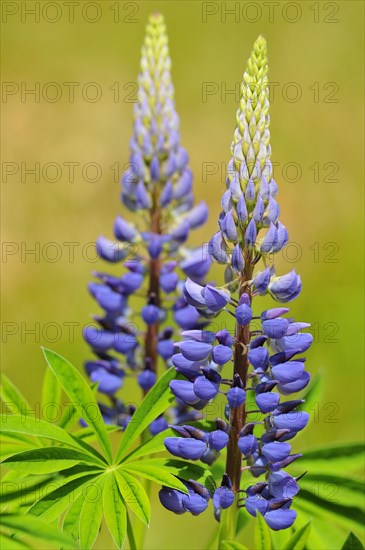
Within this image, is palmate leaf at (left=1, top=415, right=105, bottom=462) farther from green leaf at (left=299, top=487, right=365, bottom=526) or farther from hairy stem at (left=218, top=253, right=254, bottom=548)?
green leaf at (left=299, top=487, right=365, bottom=526)

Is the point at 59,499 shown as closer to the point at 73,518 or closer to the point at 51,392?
the point at 73,518

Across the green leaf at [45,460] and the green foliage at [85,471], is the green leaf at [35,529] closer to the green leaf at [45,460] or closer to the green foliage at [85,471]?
the green foliage at [85,471]

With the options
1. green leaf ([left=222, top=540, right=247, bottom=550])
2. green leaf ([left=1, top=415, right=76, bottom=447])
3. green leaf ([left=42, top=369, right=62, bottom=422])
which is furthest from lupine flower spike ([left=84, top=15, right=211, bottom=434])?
green leaf ([left=222, top=540, right=247, bottom=550])

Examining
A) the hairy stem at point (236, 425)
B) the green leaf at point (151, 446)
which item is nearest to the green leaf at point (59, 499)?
Answer: the green leaf at point (151, 446)

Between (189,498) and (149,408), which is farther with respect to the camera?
(149,408)

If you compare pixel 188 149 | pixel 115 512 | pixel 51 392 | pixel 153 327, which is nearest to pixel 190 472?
pixel 115 512

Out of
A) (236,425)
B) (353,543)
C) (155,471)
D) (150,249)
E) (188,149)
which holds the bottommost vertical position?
(353,543)
